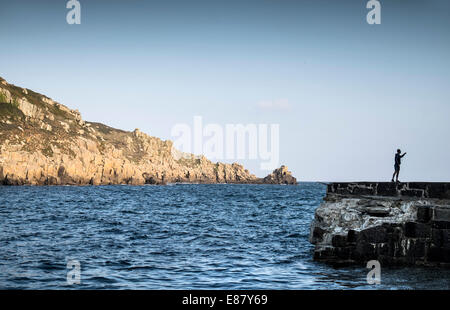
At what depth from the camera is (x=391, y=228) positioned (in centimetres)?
1608

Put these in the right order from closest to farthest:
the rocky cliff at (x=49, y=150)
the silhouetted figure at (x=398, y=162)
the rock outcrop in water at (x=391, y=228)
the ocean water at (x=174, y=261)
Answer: the ocean water at (x=174, y=261), the rock outcrop in water at (x=391, y=228), the silhouetted figure at (x=398, y=162), the rocky cliff at (x=49, y=150)

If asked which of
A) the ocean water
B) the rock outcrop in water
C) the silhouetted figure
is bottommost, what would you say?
the ocean water

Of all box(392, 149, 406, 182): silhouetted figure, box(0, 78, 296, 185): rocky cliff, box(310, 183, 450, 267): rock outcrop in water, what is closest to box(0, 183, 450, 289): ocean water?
box(310, 183, 450, 267): rock outcrop in water

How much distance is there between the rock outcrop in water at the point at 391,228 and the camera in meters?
15.6

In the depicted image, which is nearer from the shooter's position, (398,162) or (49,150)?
(398,162)

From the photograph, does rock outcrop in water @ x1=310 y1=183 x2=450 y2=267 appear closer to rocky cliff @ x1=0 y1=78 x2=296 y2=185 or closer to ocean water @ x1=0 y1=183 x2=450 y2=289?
ocean water @ x1=0 y1=183 x2=450 y2=289

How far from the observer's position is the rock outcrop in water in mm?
15555

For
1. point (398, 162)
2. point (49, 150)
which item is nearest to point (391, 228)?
point (398, 162)

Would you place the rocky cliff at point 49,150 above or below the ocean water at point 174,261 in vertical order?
above

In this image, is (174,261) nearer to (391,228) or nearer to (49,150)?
(391,228)

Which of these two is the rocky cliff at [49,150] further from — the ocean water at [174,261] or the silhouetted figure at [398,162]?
the silhouetted figure at [398,162]

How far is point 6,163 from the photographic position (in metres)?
116

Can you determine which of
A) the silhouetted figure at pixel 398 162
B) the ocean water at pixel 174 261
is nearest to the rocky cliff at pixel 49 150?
the ocean water at pixel 174 261
